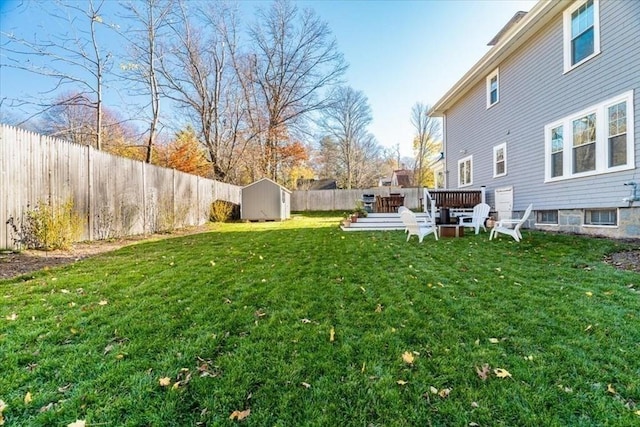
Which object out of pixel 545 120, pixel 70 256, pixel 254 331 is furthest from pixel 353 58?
pixel 254 331

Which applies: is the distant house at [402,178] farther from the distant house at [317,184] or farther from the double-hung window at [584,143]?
the double-hung window at [584,143]

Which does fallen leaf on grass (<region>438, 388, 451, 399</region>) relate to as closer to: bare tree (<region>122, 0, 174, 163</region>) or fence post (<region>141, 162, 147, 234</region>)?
fence post (<region>141, 162, 147, 234</region>)

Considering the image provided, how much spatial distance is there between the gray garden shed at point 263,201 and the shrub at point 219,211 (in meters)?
0.93

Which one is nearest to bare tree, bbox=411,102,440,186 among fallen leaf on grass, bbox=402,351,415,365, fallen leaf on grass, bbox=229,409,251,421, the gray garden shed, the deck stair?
the gray garden shed

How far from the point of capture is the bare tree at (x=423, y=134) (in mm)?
34562

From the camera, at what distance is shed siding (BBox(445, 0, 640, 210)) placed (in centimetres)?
634

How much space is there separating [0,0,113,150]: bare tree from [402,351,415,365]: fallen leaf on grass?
10961mm

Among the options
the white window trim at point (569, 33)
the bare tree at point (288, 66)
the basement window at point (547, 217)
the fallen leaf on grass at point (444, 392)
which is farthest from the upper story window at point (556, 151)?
the bare tree at point (288, 66)

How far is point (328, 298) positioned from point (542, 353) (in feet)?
6.17

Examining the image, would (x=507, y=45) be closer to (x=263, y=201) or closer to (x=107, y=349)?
(x=107, y=349)

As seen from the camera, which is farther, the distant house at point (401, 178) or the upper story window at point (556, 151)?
the distant house at point (401, 178)

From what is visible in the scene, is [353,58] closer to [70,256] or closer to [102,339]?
[70,256]

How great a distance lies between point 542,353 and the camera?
2.29 meters

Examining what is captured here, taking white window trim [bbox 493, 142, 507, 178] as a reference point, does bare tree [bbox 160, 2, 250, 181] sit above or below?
above
